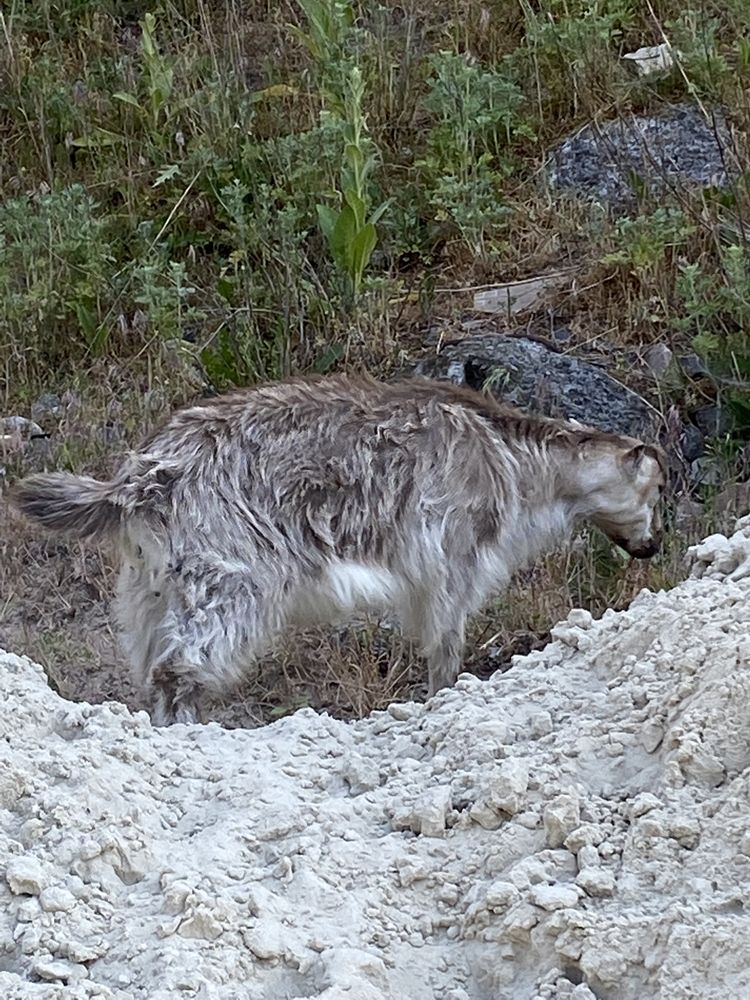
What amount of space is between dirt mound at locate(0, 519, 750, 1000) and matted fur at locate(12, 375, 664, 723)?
117cm

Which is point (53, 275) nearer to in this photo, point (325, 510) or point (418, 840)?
point (325, 510)

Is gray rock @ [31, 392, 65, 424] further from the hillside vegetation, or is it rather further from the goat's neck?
the goat's neck

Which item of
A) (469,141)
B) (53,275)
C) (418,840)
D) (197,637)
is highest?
(469,141)

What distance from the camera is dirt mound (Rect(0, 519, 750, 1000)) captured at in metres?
3.37

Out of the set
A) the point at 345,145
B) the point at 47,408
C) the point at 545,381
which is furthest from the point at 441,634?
the point at 345,145

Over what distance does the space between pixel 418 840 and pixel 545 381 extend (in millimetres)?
4583

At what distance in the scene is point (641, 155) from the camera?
31.9 ft

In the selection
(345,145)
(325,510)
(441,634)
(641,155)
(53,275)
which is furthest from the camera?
(641,155)

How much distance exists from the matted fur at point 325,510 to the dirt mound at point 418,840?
1169mm

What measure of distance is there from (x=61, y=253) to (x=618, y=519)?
3.78m

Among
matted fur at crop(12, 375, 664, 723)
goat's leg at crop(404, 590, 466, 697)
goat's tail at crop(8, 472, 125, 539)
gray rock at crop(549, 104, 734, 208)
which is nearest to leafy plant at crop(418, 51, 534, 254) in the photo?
gray rock at crop(549, 104, 734, 208)

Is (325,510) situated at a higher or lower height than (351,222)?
lower

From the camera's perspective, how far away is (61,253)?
30.5 feet

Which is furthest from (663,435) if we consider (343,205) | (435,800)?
(435,800)
